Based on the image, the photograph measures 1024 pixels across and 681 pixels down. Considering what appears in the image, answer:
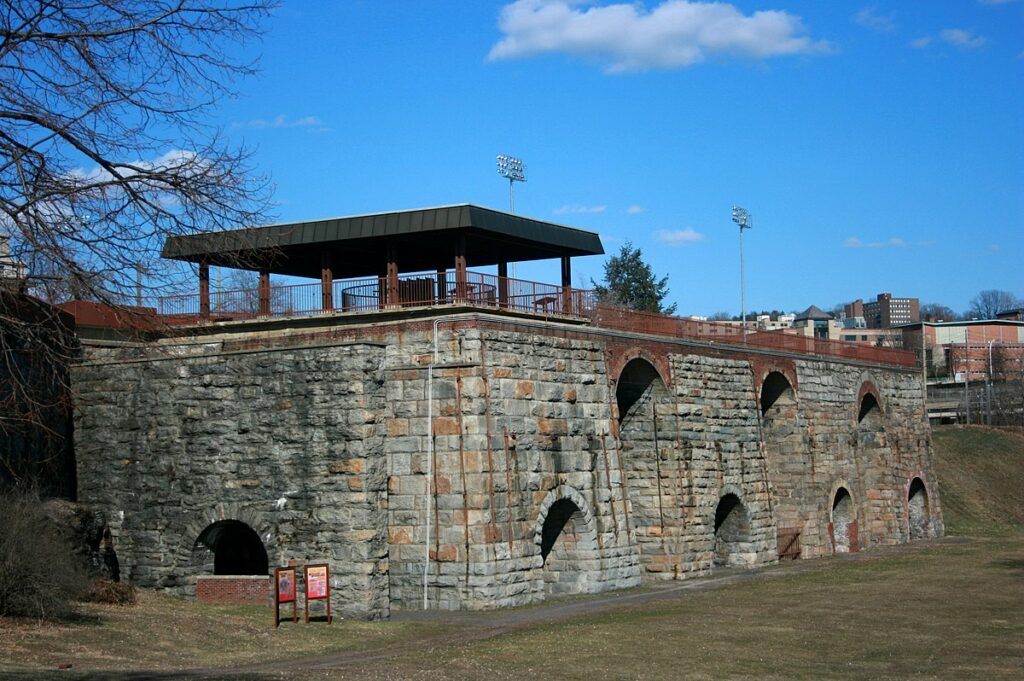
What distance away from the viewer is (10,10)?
38.8 ft

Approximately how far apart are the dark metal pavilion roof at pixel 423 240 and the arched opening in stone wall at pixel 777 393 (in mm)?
9039

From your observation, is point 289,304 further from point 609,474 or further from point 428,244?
point 609,474

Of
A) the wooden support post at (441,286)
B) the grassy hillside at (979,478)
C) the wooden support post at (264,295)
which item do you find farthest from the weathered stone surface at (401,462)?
the grassy hillside at (979,478)

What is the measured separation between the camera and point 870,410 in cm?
4578

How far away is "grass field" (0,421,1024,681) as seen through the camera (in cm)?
1755

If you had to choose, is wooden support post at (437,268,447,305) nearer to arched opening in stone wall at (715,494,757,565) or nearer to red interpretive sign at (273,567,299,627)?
red interpretive sign at (273,567,299,627)

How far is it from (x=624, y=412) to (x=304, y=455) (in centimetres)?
1009

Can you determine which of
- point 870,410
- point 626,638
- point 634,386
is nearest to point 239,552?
point 634,386

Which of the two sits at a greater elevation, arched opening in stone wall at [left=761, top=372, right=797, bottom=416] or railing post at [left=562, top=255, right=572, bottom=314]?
railing post at [left=562, top=255, right=572, bottom=314]

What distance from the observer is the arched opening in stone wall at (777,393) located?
38.8m

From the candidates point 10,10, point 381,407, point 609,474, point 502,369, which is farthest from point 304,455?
point 10,10

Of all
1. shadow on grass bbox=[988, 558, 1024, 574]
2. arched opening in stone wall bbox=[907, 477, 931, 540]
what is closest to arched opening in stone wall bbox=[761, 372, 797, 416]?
shadow on grass bbox=[988, 558, 1024, 574]

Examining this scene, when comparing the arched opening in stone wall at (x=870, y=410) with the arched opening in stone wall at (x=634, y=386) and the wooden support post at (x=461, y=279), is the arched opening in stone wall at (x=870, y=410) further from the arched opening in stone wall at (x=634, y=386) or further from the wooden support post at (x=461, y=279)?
the wooden support post at (x=461, y=279)

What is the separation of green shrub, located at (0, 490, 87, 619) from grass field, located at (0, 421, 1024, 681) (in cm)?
40
